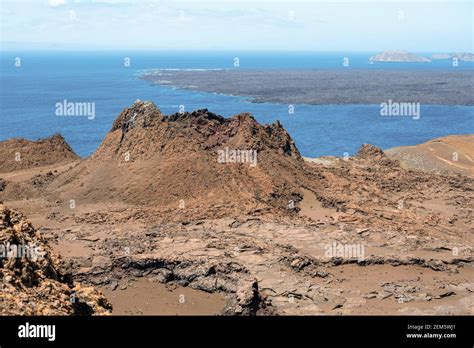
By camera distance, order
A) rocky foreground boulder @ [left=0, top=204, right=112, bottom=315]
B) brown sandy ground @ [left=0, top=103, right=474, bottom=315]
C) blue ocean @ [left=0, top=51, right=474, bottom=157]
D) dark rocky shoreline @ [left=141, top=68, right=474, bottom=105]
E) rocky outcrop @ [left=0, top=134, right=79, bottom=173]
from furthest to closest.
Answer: dark rocky shoreline @ [left=141, top=68, right=474, bottom=105], blue ocean @ [left=0, top=51, right=474, bottom=157], rocky outcrop @ [left=0, top=134, right=79, bottom=173], brown sandy ground @ [left=0, top=103, right=474, bottom=315], rocky foreground boulder @ [left=0, top=204, right=112, bottom=315]

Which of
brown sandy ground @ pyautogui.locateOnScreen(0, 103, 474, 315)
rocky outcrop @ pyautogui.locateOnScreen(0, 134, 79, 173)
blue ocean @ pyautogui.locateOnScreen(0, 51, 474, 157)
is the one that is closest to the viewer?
brown sandy ground @ pyautogui.locateOnScreen(0, 103, 474, 315)

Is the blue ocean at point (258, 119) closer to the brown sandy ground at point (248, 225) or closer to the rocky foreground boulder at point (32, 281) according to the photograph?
the brown sandy ground at point (248, 225)

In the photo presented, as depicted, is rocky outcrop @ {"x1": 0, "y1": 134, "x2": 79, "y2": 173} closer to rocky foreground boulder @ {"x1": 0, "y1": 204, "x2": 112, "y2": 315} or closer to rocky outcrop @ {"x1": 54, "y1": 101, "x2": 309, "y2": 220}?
rocky outcrop @ {"x1": 54, "y1": 101, "x2": 309, "y2": 220}

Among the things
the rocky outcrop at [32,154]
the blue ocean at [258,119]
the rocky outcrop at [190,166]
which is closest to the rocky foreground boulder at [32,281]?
the rocky outcrop at [190,166]

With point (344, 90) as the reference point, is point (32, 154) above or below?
below

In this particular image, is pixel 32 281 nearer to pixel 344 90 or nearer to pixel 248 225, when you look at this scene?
pixel 248 225

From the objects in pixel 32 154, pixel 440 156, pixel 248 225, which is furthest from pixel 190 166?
pixel 440 156

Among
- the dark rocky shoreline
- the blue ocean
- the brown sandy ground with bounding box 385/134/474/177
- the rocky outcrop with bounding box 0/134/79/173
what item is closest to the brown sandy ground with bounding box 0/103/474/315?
the brown sandy ground with bounding box 385/134/474/177
